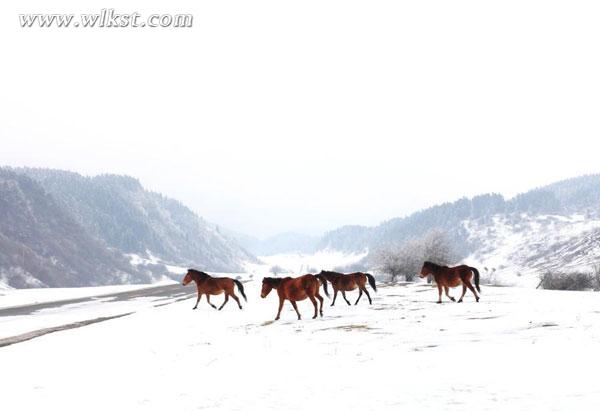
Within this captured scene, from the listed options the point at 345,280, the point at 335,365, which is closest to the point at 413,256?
the point at 345,280

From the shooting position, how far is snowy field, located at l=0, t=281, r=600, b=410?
7402 millimetres

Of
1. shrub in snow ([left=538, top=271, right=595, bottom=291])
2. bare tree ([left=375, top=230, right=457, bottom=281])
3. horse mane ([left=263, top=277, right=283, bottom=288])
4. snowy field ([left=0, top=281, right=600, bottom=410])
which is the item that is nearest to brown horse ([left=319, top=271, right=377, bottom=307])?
horse mane ([left=263, top=277, right=283, bottom=288])

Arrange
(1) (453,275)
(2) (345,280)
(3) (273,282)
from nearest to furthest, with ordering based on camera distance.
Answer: (3) (273,282) < (1) (453,275) < (2) (345,280)

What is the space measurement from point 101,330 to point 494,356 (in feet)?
47.4

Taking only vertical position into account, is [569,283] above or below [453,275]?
below

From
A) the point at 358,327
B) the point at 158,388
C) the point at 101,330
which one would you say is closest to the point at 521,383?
the point at 158,388

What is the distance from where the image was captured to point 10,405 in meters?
8.58

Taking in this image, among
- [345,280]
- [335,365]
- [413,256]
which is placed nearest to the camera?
[335,365]

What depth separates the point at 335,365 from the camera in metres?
9.58

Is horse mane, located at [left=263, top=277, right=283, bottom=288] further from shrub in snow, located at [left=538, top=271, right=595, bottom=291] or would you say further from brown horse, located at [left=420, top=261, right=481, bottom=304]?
shrub in snow, located at [left=538, top=271, right=595, bottom=291]

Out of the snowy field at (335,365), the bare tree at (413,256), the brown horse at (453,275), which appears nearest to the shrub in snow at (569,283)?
the bare tree at (413,256)

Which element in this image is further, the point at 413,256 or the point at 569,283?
the point at 569,283

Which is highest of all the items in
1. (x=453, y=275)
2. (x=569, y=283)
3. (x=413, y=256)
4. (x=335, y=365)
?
(x=413, y=256)

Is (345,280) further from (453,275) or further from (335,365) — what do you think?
(335,365)
